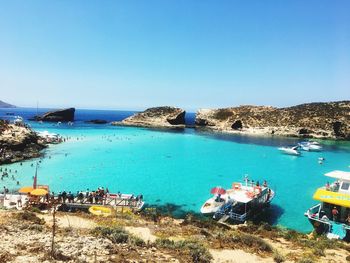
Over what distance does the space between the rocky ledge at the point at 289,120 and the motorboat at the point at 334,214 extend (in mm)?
87858

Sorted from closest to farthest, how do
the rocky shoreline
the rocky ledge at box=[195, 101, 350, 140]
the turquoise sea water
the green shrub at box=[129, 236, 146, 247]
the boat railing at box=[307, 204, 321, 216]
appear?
the green shrub at box=[129, 236, 146, 247], the boat railing at box=[307, 204, 321, 216], the turquoise sea water, the rocky ledge at box=[195, 101, 350, 140], the rocky shoreline

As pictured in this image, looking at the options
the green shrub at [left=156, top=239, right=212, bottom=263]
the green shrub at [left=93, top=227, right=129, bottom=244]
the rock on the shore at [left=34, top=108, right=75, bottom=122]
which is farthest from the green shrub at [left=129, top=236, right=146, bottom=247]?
the rock on the shore at [left=34, top=108, right=75, bottom=122]

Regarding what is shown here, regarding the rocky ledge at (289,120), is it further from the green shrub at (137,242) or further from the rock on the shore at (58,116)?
the green shrub at (137,242)

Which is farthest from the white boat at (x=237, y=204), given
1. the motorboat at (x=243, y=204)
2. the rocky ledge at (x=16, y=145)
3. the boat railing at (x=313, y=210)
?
the rocky ledge at (x=16, y=145)

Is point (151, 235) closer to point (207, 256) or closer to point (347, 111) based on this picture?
point (207, 256)

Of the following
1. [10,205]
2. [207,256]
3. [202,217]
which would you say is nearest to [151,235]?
[207,256]

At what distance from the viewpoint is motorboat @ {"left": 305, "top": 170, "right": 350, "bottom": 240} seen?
24.6 meters

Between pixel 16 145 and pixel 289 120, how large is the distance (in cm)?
9657

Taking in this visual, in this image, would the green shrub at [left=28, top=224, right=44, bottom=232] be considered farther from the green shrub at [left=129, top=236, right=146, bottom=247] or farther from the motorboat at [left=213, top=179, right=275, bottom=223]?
the motorboat at [left=213, top=179, right=275, bottom=223]

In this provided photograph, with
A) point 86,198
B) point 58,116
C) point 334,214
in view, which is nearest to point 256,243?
point 334,214

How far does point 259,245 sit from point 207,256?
4421mm

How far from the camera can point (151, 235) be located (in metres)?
20.0

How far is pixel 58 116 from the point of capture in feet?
536

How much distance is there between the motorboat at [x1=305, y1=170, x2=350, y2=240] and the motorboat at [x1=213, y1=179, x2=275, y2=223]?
17.8 ft
